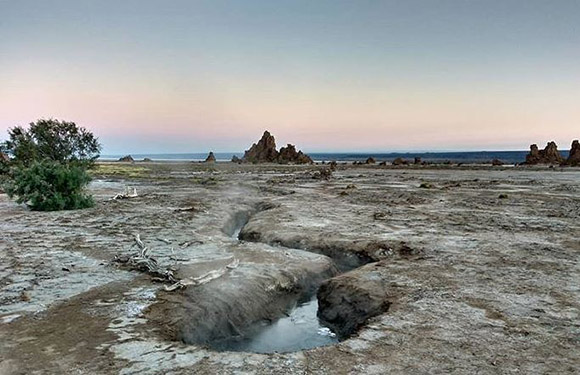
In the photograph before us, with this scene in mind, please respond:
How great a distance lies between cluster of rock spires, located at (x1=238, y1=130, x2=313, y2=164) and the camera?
11643cm

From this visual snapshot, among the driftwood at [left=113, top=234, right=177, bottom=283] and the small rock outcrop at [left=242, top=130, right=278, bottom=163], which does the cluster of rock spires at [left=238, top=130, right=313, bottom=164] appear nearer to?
Answer: the small rock outcrop at [left=242, top=130, right=278, bottom=163]

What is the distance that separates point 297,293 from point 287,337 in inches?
93.9

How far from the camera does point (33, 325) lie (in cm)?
684

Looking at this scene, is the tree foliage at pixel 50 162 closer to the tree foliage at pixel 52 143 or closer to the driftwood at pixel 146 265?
the tree foliage at pixel 52 143

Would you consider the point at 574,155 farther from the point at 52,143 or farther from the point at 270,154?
the point at 52,143

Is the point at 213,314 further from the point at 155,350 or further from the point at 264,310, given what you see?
the point at 155,350

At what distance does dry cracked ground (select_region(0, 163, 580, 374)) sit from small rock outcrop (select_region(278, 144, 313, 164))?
3790 inches

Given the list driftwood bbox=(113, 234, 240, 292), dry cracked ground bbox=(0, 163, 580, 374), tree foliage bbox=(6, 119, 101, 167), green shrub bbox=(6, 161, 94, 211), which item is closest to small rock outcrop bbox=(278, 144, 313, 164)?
tree foliage bbox=(6, 119, 101, 167)

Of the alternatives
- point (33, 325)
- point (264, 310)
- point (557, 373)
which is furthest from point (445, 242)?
point (33, 325)

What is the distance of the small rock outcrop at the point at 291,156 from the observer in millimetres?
114119

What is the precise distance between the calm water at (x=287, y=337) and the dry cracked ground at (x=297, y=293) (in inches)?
10.3

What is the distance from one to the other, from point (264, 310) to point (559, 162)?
315 feet

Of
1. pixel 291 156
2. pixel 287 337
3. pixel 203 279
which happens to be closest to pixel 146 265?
pixel 203 279

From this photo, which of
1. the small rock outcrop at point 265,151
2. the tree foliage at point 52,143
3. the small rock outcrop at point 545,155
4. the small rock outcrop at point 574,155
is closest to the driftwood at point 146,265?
the tree foliage at point 52,143
